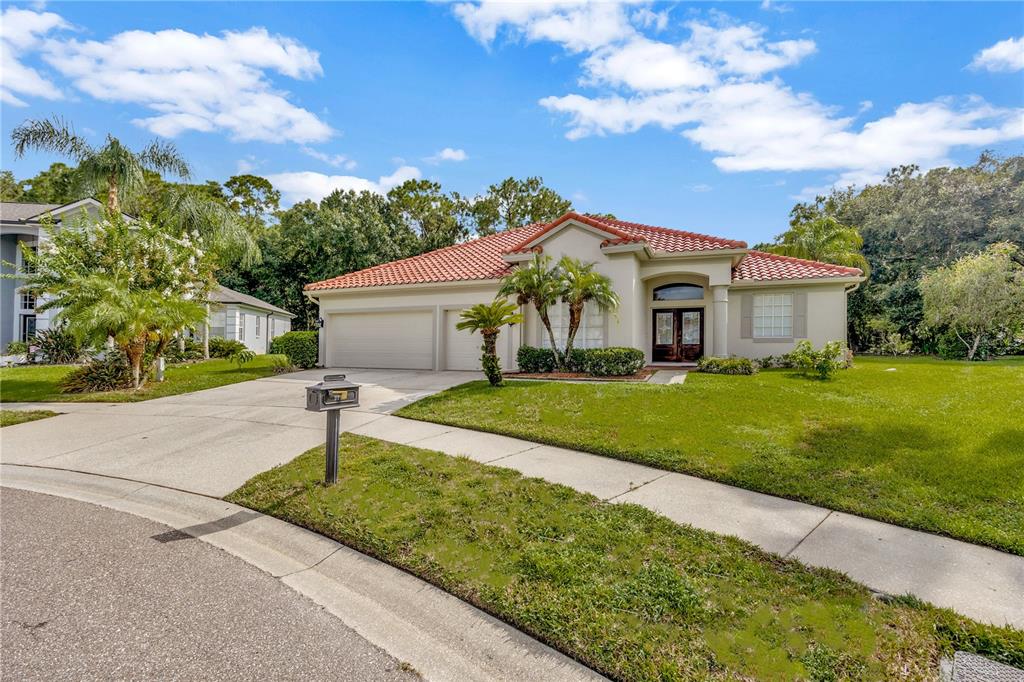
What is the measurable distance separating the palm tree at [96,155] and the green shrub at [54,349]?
18.6 feet

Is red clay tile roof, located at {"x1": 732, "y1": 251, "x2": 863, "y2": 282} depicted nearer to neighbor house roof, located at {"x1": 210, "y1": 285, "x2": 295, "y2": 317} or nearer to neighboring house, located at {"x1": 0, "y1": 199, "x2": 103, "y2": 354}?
neighbor house roof, located at {"x1": 210, "y1": 285, "x2": 295, "y2": 317}

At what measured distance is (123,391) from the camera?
491 inches

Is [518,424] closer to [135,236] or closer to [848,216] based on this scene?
[135,236]

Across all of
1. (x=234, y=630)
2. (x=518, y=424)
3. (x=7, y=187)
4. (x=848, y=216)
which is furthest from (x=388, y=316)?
(x=7, y=187)

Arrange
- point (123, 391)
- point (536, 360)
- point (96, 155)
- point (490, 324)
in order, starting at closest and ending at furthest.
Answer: point (490, 324)
point (123, 391)
point (536, 360)
point (96, 155)

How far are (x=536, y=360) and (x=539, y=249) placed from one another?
3.41 meters

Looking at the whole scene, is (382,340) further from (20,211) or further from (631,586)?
(20,211)

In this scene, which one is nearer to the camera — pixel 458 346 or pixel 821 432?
pixel 821 432

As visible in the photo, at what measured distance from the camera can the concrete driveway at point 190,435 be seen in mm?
6172

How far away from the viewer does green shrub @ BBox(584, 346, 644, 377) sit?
12.6 m

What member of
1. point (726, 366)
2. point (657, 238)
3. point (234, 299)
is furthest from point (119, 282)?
point (726, 366)

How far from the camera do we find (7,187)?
1416 inches

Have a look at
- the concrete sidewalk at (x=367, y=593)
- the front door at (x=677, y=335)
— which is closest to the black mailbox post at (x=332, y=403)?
the concrete sidewalk at (x=367, y=593)

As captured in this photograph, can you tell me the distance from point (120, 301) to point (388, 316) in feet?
25.5
